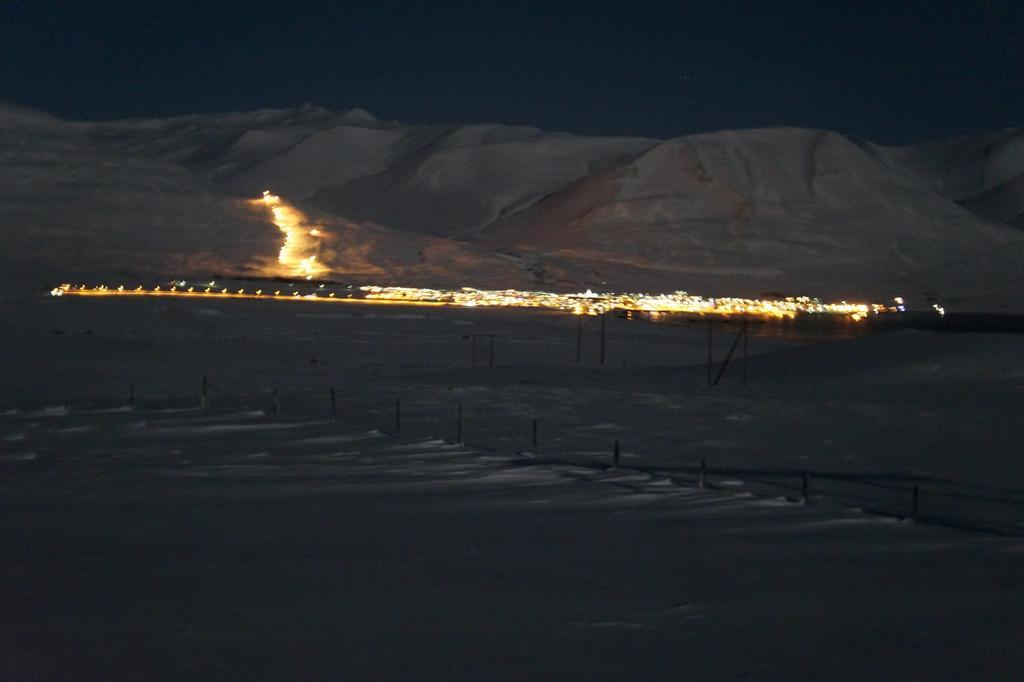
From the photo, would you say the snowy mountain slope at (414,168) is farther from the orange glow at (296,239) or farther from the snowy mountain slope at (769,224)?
the orange glow at (296,239)

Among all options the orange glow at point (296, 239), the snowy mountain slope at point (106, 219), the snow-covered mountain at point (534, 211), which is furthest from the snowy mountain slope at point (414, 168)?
the orange glow at point (296, 239)

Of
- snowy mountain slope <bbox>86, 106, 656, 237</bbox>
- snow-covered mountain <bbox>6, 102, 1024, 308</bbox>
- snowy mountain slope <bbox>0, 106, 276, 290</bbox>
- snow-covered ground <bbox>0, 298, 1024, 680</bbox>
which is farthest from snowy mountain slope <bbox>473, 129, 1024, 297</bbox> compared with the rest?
snow-covered ground <bbox>0, 298, 1024, 680</bbox>

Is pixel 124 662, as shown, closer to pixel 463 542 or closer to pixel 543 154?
pixel 463 542

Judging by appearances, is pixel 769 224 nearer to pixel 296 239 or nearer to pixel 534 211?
pixel 534 211

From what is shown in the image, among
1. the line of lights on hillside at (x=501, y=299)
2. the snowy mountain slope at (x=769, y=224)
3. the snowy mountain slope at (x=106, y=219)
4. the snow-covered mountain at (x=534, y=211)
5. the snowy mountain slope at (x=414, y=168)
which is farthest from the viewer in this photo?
the snowy mountain slope at (x=414, y=168)

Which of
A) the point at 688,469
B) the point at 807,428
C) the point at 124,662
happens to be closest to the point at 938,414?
the point at 807,428

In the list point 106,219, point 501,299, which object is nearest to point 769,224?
point 501,299

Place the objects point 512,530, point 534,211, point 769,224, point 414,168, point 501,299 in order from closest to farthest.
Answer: point 512,530, point 501,299, point 769,224, point 534,211, point 414,168
